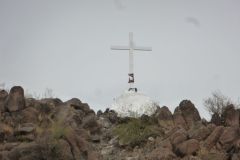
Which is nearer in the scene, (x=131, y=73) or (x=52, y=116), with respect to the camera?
(x=52, y=116)

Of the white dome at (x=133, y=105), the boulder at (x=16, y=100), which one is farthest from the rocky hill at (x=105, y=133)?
the white dome at (x=133, y=105)

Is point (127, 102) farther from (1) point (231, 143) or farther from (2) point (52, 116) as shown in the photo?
(1) point (231, 143)

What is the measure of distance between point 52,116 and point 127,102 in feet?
25.8

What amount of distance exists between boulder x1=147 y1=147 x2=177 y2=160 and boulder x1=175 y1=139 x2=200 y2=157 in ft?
1.73

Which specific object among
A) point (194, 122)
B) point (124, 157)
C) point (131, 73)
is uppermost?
point (131, 73)

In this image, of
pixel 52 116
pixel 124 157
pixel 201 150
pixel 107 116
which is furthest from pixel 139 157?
pixel 107 116

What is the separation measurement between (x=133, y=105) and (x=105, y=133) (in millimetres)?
4977

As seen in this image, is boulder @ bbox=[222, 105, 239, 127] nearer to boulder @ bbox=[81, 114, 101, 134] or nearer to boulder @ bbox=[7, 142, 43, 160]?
boulder @ bbox=[81, 114, 101, 134]

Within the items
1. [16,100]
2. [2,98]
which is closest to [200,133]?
[16,100]

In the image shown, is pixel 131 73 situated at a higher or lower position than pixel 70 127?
higher

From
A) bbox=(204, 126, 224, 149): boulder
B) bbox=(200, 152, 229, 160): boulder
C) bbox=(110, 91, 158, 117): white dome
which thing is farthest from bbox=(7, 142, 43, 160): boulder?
bbox=(110, 91, 158, 117): white dome

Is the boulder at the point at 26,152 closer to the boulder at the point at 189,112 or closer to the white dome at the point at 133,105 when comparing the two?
the boulder at the point at 189,112

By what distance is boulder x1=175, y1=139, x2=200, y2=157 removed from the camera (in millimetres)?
26828

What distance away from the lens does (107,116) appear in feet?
A: 117
